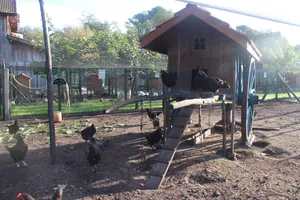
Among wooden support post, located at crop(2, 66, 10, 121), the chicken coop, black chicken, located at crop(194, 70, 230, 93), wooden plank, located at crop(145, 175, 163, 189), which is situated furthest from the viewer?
wooden support post, located at crop(2, 66, 10, 121)

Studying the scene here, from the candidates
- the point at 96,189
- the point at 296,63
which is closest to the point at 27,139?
the point at 96,189

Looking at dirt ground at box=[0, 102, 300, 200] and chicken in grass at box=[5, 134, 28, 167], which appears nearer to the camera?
dirt ground at box=[0, 102, 300, 200]

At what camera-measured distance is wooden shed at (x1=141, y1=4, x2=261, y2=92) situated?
21.6ft

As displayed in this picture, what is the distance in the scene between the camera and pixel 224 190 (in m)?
4.61

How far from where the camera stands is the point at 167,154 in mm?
5191

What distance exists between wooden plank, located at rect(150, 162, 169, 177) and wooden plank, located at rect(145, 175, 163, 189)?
0.08 meters

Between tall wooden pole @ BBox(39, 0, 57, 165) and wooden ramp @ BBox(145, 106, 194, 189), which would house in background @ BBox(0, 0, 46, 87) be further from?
wooden ramp @ BBox(145, 106, 194, 189)

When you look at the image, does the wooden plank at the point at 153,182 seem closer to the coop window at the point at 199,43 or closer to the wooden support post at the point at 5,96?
the coop window at the point at 199,43

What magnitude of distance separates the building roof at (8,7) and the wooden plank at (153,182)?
20906 mm

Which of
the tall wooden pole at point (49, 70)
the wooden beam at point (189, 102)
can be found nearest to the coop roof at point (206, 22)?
the wooden beam at point (189, 102)

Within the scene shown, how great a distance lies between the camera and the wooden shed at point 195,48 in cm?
660

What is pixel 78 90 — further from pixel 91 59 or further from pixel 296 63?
pixel 296 63

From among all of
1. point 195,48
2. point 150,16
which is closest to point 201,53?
point 195,48

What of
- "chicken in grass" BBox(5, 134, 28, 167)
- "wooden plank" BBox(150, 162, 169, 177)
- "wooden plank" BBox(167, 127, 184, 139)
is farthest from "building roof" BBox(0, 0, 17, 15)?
"wooden plank" BBox(150, 162, 169, 177)
